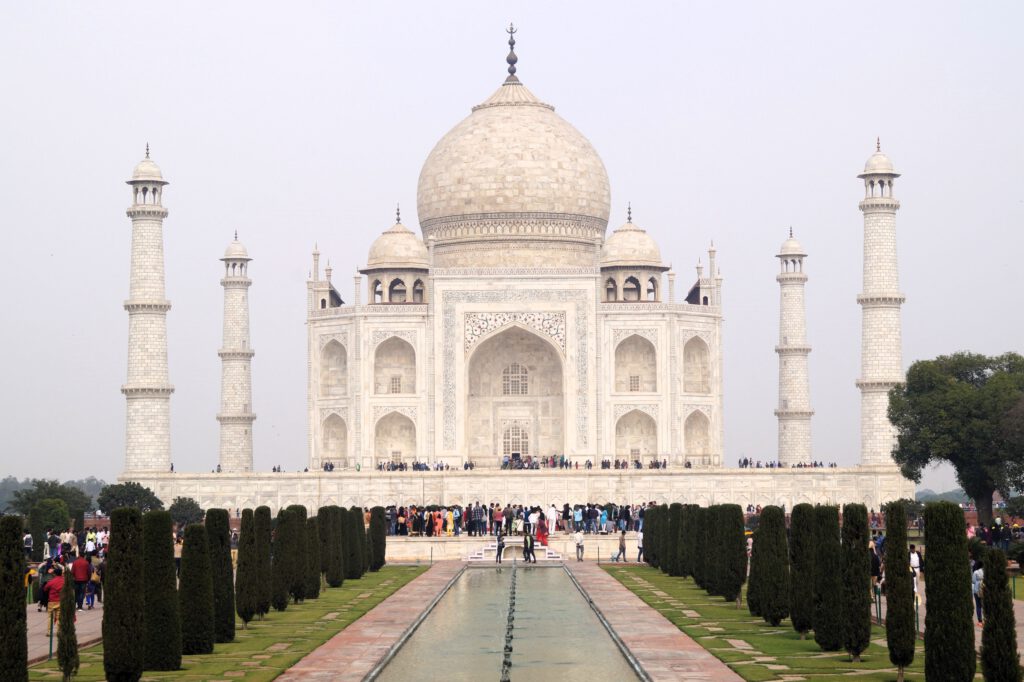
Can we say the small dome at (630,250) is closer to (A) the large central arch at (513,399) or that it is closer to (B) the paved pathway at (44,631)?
(A) the large central arch at (513,399)

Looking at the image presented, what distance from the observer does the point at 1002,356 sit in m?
31.4

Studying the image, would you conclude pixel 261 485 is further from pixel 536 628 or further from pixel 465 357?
pixel 536 628

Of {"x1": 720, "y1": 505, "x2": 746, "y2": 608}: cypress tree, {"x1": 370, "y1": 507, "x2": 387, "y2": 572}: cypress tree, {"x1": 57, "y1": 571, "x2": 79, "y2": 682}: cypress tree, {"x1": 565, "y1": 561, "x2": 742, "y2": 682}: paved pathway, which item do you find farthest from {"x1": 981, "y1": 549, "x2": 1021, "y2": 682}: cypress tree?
{"x1": 370, "y1": 507, "x2": 387, "y2": 572}: cypress tree

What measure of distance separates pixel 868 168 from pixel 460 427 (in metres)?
10.1

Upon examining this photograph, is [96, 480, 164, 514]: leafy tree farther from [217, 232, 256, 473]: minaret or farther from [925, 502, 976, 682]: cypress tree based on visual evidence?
[925, 502, 976, 682]: cypress tree

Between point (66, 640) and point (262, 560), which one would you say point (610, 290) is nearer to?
point (262, 560)

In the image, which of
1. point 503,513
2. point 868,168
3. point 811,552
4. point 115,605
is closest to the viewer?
point 115,605

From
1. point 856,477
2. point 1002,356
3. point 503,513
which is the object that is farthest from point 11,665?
point 856,477

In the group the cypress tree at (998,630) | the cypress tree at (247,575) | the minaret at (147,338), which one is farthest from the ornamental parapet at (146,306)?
the cypress tree at (998,630)

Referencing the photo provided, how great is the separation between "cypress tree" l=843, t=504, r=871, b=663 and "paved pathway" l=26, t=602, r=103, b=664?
5998 mm

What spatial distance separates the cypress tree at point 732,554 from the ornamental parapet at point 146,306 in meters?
20.1

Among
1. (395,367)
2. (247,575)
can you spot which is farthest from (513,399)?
(247,575)

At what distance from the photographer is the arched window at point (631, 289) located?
4009 centimetres

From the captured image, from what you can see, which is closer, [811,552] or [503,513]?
[811,552]
